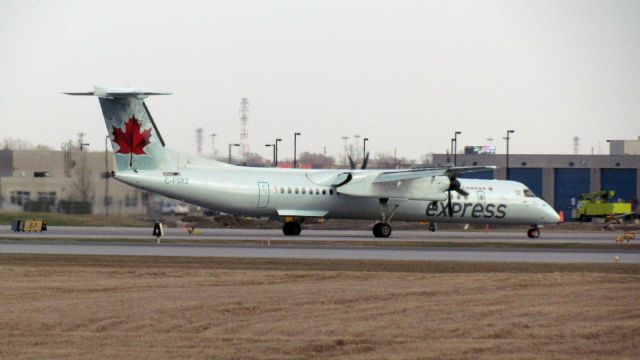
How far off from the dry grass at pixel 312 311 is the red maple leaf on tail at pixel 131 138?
1870cm

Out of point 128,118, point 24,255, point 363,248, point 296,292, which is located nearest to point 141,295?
point 296,292

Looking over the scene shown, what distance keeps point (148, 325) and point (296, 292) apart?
7.44 meters

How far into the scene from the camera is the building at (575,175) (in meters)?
123

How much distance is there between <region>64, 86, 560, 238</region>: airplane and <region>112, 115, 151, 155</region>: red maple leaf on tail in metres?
0.05

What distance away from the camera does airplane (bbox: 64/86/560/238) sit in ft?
192

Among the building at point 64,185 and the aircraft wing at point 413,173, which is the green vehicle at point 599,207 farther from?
the building at point 64,185

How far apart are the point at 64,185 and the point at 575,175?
201ft

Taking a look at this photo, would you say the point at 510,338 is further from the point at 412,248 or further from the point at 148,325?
the point at 412,248

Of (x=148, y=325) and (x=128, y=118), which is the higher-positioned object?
(x=128, y=118)

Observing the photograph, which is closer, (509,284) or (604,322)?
(604,322)

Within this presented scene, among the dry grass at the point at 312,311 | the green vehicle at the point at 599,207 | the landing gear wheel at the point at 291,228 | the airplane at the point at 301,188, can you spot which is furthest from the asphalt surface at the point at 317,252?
the green vehicle at the point at 599,207

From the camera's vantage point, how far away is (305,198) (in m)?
63.7

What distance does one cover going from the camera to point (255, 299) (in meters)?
29.2

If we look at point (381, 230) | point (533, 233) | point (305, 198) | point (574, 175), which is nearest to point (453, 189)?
point (381, 230)
